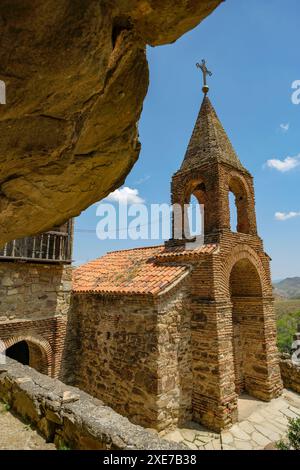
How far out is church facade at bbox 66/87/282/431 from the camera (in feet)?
23.1

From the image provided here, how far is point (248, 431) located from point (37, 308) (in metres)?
6.59

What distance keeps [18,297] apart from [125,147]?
6.56 m

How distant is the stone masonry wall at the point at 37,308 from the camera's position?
751 centimetres

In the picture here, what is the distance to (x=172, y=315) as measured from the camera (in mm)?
7391

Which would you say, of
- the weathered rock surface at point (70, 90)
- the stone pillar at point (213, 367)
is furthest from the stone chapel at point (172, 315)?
the weathered rock surface at point (70, 90)

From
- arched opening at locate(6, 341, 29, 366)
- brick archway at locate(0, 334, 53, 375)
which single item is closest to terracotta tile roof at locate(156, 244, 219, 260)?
brick archway at locate(0, 334, 53, 375)

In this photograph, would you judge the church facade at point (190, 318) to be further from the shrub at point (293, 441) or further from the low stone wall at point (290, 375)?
the shrub at point (293, 441)

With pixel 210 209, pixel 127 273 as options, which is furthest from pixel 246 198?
pixel 127 273

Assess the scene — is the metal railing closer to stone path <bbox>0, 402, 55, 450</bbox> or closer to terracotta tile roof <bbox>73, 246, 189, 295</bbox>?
terracotta tile roof <bbox>73, 246, 189, 295</bbox>

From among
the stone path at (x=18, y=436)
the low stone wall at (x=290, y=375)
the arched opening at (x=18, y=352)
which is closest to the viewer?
the stone path at (x=18, y=436)

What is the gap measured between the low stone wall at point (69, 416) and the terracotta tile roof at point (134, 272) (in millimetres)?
3214

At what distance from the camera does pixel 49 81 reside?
5.64 ft

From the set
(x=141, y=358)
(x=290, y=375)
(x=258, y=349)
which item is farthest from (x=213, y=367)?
(x=290, y=375)

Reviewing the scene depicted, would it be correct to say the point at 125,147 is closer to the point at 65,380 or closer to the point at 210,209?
the point at 210,209
